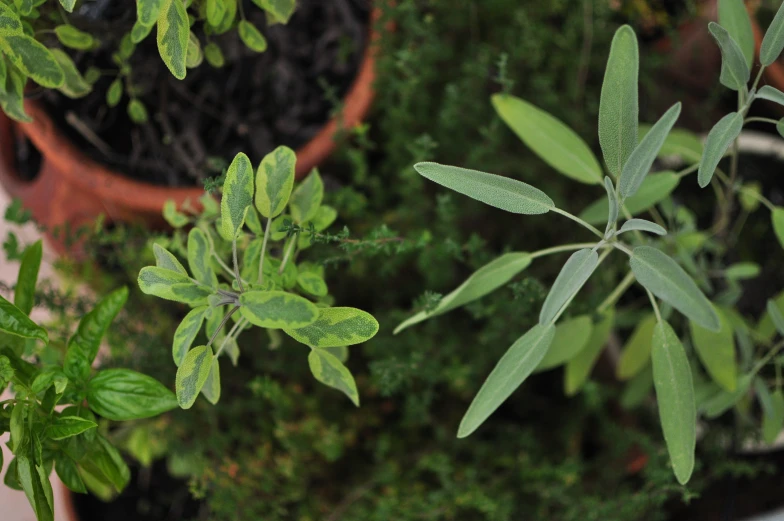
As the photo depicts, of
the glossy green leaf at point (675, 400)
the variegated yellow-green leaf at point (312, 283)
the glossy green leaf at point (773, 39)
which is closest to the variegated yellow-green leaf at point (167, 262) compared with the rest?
the variegated yellow-green leaf at point (312, 283)

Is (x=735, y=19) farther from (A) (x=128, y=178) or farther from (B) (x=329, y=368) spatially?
(A) (x=128, y=178)

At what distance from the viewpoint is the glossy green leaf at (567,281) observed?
1.75 feet

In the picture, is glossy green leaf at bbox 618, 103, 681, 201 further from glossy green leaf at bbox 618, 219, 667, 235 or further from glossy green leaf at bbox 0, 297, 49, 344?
glossy green leaf at bbox 0, 297, 49, 344

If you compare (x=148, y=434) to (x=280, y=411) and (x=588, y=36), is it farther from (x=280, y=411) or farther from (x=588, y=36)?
(x=588, y=36)

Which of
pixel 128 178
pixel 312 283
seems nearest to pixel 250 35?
pixel 312 283

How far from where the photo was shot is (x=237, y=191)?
19.5 inches

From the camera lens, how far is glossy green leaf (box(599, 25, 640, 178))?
558mm

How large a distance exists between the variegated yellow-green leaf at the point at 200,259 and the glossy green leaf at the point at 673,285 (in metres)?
0.35

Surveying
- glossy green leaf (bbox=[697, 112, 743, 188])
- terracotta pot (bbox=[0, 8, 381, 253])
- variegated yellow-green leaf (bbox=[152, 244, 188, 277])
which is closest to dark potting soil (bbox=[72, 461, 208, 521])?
terracotta pot (bbox=[0, 8, 381, 253])

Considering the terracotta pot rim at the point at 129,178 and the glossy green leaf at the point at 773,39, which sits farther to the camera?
the terracotta pot rim at the point at 129,178

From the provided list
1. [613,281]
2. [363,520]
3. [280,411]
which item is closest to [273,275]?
[280,411]

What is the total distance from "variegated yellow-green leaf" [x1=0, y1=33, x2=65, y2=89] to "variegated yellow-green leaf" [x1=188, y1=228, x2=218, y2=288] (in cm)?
21

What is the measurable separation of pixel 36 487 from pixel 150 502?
623 mm

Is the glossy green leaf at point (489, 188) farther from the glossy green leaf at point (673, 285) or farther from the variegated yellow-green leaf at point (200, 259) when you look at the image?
the variegated yellow-green leaf at point (200, 259)
